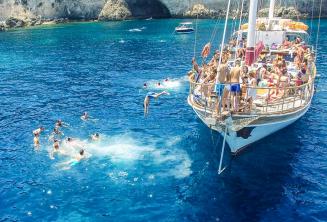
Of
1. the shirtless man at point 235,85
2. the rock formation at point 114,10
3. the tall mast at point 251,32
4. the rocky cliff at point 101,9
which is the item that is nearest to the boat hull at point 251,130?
the shirtless man at point 235,85

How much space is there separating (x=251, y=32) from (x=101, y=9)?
95144 millimetres

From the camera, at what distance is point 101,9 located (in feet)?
368

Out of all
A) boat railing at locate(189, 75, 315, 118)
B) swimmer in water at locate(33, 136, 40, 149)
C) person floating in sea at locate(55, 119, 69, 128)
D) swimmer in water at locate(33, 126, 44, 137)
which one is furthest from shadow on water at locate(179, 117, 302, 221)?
swimmer in water at locate(33, 126, 44, 137)

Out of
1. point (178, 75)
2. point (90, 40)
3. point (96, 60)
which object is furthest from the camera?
point (90, 40)

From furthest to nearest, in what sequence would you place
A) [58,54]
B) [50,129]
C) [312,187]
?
[58,54]
[50,129]
[312,187]

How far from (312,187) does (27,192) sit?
15.9m

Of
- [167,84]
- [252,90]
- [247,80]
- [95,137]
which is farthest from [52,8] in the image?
[252,90]

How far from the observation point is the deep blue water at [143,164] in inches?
748

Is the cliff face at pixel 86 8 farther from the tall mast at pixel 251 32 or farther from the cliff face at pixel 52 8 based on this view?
the tall mast at pixel 251 32

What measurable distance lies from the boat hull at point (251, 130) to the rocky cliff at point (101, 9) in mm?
88234

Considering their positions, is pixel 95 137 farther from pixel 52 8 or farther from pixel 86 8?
pixel 52 8

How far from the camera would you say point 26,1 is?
108 m

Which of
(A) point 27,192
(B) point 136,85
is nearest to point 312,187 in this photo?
(A) point 27,192

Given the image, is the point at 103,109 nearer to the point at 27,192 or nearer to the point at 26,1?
the point at 27,192
